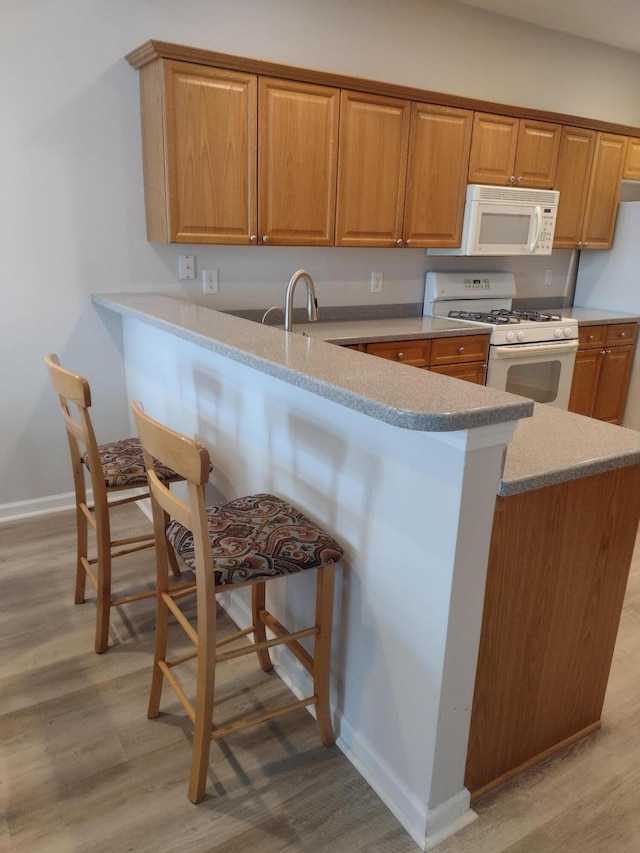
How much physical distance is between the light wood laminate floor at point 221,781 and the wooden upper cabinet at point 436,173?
2.37 m

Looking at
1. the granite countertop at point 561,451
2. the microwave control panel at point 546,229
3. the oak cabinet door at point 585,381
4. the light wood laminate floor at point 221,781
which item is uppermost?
the microwave control panel at point 546,229

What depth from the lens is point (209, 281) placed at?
3.20 meters

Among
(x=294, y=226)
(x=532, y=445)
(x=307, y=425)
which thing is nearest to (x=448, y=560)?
(x=532, y=445)

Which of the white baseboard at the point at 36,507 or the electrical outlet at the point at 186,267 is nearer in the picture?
the white baseboard at the point at 36,507

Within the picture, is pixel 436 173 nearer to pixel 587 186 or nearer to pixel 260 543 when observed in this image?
pixel 587 186

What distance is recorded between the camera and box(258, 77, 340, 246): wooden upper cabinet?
112 inches

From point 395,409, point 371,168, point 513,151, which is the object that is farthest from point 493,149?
point 395,409

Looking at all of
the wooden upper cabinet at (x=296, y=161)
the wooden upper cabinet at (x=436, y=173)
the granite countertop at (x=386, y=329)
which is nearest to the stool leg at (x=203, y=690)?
the granite countertop at (x=386, y=329)

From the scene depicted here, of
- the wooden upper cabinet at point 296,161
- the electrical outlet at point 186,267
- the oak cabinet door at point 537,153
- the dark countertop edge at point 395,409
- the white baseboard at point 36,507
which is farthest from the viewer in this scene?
the oak cabinet door at point 537,153

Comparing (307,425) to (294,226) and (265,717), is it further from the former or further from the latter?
(294,226)

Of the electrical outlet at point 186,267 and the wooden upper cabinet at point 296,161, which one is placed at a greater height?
the wooden upper cabinet at point 296,161

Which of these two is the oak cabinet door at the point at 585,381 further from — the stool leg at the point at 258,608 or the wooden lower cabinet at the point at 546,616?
the stool leg at the point at 258,608

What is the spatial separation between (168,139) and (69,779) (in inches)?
92.9

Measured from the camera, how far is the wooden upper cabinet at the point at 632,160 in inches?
163
